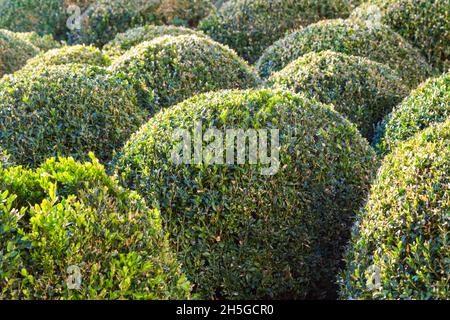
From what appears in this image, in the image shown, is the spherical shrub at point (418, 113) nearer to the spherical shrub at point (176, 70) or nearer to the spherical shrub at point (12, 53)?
the spherical shrub at point (176, 70)

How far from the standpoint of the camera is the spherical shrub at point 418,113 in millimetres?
5723

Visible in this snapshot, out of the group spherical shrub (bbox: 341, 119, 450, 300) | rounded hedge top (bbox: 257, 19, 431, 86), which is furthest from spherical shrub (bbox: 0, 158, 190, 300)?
rounded hedge top (bbox: 257, 19, 431, 86)

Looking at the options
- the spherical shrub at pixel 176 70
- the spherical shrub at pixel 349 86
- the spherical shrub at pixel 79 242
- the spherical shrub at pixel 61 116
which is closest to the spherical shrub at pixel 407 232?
the spherical shrub at pixel 79 242

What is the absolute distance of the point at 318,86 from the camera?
21.4 ft

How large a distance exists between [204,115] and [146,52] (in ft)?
6.72

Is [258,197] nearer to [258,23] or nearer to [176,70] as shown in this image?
[176,70]

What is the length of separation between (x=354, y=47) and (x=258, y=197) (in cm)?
385

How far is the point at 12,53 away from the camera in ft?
31.0

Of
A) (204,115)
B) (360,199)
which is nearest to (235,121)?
(204,115)

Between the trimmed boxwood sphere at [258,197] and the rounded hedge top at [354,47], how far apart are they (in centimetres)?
294

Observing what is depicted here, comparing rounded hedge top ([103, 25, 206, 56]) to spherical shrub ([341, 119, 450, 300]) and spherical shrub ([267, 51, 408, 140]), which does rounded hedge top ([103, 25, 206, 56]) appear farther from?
spherical shrub ([341, 119, 450, 300])

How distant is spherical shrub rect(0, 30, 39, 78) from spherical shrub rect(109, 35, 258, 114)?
10.6ft

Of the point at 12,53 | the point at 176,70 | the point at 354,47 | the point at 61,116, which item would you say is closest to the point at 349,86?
the point at 354,47
